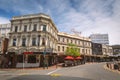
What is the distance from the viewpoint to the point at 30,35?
1393 inches

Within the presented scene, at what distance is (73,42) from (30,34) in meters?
22.7

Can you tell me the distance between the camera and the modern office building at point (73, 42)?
49.3 meters

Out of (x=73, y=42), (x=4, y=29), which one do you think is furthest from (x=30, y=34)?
(x=73, y=42)

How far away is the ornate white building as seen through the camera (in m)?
34.5

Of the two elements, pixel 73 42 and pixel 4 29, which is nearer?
pixel 4 29

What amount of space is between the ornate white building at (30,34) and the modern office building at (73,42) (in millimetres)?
13577

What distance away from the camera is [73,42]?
5350cm

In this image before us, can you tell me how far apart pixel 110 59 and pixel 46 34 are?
167 ft

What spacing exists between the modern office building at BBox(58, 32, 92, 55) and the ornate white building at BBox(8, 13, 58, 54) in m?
13.6

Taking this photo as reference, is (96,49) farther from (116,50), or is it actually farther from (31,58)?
(31,58)

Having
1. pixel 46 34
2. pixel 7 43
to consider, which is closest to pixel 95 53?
pixel 46 34

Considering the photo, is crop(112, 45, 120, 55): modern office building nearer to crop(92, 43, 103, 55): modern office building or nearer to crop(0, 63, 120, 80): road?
crop(92, 43, 103, 55): modern office building

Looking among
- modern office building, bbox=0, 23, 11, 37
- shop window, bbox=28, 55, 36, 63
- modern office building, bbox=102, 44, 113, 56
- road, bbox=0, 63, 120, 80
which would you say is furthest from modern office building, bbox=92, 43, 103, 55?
road, bbox=0, 63, 120, 80

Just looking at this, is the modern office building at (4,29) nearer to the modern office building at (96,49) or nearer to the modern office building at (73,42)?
the modern office building at (73,42)
